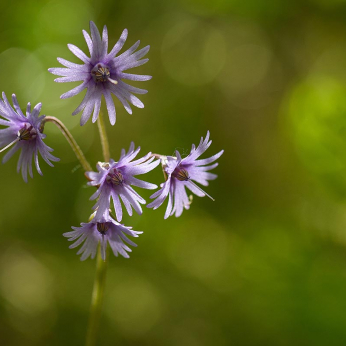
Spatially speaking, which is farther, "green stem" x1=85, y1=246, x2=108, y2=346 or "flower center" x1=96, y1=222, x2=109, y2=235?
"green stem" x1=85, y1=246, x2=108, y2=346

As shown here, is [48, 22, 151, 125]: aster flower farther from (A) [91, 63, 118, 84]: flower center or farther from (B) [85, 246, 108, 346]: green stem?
(B) [85, 246, 108, 346]: green stem

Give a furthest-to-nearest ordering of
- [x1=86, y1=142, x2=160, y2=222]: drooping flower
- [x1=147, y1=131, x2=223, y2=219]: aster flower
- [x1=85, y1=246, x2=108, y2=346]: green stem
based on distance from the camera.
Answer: [x1=85, y1=246, x2=108, y2=346]: green stem → [x1=147, y1=131, x2=223, y2=219]: aster flower → [x1=86, y1=142, x2=160, y2=222]: drooping flower

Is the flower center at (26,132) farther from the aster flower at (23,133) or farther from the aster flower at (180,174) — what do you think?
the aster flower at (180,174)

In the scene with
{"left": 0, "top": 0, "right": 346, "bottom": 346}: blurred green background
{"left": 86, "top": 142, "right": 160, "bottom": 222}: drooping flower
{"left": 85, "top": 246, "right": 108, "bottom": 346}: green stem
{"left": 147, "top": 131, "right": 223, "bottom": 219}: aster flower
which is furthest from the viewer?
{"left": 0, "top": 0, "right": 346, "bottom": 346}: blurred green background

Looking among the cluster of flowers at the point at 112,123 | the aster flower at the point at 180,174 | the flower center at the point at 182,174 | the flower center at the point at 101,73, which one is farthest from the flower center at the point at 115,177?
the flower center at the point at 101,73

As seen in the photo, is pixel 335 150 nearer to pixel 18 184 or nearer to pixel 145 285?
pixel 145 285

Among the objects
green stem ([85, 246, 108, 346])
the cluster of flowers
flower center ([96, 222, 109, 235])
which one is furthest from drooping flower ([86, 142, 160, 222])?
green stem ([85, 246, 108, 346])

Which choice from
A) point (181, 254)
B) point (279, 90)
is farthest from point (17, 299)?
point (279, 90)

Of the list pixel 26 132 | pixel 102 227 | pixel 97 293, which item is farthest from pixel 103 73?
pixel 97 293
